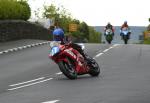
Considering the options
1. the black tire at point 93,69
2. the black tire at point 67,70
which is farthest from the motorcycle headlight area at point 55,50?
the black tire at point 93,69

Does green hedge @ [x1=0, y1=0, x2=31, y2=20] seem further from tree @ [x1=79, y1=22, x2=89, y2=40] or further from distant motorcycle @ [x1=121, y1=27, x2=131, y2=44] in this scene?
tree @ [x1=79, y1=22, x2=89, y2=40]

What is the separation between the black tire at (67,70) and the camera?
19281 millimetres

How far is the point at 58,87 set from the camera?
56.5ft

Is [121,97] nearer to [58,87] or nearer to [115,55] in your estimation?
[58,87]

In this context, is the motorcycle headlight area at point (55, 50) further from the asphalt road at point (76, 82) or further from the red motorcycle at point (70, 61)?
the asphalt road at point (76, 82)

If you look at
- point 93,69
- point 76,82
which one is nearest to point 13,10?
point 93,69

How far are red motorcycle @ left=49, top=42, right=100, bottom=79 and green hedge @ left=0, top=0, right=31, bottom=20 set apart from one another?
21.6 metres

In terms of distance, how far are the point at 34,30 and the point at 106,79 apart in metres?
28.9

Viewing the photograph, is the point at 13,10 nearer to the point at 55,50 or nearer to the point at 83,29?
the point at 55,50

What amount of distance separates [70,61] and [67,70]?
1.75 ft

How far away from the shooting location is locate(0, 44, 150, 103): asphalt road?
570 inches

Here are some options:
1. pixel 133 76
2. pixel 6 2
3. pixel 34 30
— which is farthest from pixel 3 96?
pixel 34 30

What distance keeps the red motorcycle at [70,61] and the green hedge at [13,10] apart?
70.8 ft

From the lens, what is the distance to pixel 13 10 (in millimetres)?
44031
